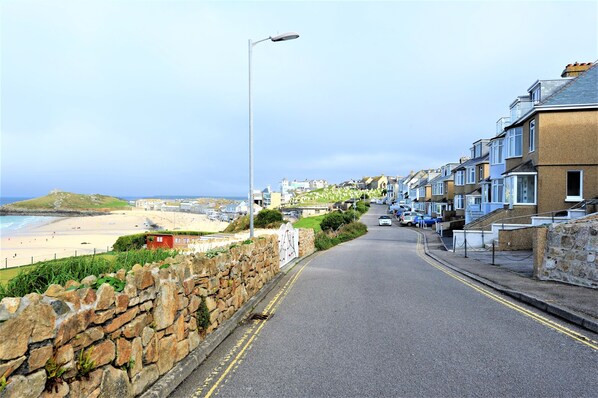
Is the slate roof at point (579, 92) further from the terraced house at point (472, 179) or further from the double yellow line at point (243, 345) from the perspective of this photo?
the double yellow line at point (243, 345)

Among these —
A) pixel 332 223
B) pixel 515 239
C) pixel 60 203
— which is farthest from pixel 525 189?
pixel 60 203

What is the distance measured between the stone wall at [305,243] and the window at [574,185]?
54.2ft

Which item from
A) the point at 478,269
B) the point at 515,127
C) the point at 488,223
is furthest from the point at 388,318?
the point at 515,127

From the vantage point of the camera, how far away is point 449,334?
279 inches

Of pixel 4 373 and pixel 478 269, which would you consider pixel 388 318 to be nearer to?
pixel 4 373

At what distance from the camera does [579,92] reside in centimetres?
2528

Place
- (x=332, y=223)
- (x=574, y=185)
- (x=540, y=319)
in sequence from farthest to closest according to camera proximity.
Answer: (x=332, y=223) → (x=574, y=185) → (x=540, y=319)

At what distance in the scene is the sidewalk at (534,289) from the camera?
26.8 ft

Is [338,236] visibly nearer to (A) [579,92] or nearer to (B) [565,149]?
(B) [565,149]

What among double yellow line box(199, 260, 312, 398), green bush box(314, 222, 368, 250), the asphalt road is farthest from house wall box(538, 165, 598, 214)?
double yellow line box(199, 260, 312, 398)

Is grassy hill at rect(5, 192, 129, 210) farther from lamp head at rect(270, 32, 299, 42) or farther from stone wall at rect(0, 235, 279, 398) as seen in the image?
stone wall at rect(0, 235, 279, 398)

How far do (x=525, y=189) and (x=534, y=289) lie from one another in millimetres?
18477

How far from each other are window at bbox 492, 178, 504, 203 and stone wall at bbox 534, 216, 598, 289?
1923 cm

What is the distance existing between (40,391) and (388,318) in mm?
6398
